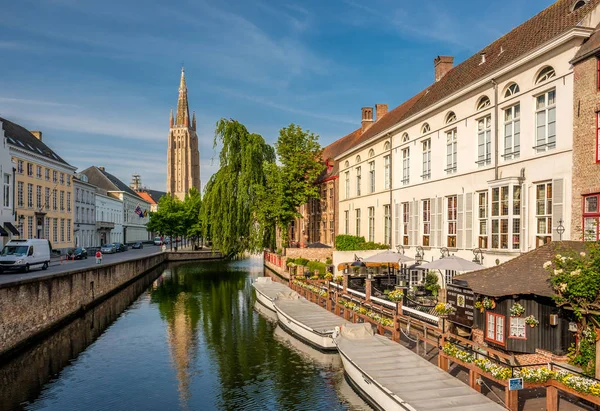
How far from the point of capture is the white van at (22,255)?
27.8 meters

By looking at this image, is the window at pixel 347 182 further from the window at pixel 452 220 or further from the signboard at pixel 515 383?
the signboard at pixel 515 383

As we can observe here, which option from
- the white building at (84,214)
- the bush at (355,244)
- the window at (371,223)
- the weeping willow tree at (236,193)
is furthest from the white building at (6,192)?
the window at (371,223)

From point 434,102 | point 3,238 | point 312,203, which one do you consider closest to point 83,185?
point 3,238

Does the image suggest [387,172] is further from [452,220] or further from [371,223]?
[452,220]

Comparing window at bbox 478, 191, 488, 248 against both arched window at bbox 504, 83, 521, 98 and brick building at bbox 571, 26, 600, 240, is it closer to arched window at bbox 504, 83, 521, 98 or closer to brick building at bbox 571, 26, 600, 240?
arched window at bbox 504, 83, 521, 98

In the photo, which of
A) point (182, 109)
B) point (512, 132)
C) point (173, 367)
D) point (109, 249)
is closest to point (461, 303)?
point (512, 132)

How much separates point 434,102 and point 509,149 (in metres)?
5.87

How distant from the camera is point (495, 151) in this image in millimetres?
18312

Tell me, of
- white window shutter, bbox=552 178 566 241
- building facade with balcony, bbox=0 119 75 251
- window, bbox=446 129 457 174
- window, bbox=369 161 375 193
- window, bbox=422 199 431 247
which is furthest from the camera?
building facade with balcony, bbox=0 119 75 251

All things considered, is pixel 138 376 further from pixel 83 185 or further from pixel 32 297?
pixel 83 185

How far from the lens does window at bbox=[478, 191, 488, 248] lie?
19.1 m

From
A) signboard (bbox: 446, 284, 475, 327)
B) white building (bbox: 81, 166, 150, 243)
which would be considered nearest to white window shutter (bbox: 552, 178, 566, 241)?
signboard (bbox: 446, 284, 475, 327)

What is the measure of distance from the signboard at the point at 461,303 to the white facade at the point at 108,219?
2405 inches

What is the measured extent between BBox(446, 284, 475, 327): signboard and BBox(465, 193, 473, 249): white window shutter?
18.6 feet
